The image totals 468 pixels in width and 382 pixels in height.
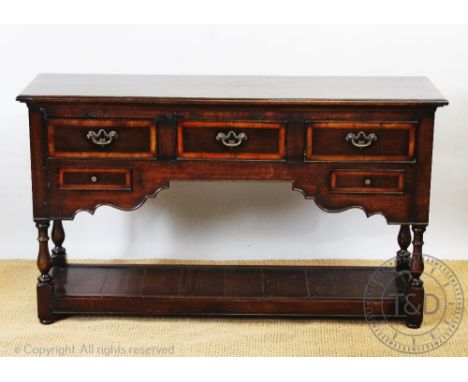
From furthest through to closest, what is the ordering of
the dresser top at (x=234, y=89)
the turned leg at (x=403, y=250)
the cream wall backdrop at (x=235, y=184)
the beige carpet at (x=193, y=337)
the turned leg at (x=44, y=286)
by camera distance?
the cream wall backdrop at (x=235, y=184) → the turned leg at (x=403, y=250) → the turned leg at (x=44, y=286) → the beige carpet at (x=193, y=337) → the dresser top at (x=234, y=89)

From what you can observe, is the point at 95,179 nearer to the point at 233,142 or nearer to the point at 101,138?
the point at 101,138

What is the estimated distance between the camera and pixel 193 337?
3.99 metres

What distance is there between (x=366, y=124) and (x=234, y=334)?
91 cm

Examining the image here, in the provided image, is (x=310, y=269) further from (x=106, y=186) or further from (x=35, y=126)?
(x=35, y=126)

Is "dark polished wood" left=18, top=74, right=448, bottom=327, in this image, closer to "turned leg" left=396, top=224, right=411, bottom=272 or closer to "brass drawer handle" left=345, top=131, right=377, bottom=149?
"brass drawer handle" left=345, top=131, right=377, bottom=149

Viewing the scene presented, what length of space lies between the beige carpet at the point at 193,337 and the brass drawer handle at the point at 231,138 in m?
0.71

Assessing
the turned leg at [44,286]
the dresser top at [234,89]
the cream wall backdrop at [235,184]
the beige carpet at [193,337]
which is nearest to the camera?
the dresser top at [234,89]

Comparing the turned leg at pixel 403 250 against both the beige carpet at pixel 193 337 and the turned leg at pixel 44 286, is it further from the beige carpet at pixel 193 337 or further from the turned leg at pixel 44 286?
the turned leg at pixel 44 286

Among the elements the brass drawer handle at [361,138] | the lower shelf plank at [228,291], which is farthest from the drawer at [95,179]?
the brass drawer handle at [361,138]

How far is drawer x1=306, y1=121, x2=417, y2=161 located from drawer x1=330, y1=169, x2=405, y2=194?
0.05 metres

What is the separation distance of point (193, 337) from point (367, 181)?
2.77ft

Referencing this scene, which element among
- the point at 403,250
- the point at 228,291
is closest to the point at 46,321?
the point at 228,291

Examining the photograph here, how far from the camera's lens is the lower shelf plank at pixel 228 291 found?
409cm

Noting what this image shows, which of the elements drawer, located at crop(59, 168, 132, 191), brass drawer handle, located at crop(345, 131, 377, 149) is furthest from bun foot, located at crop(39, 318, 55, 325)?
brass drawer handle, located at crop(345, 131, 377, 149)
